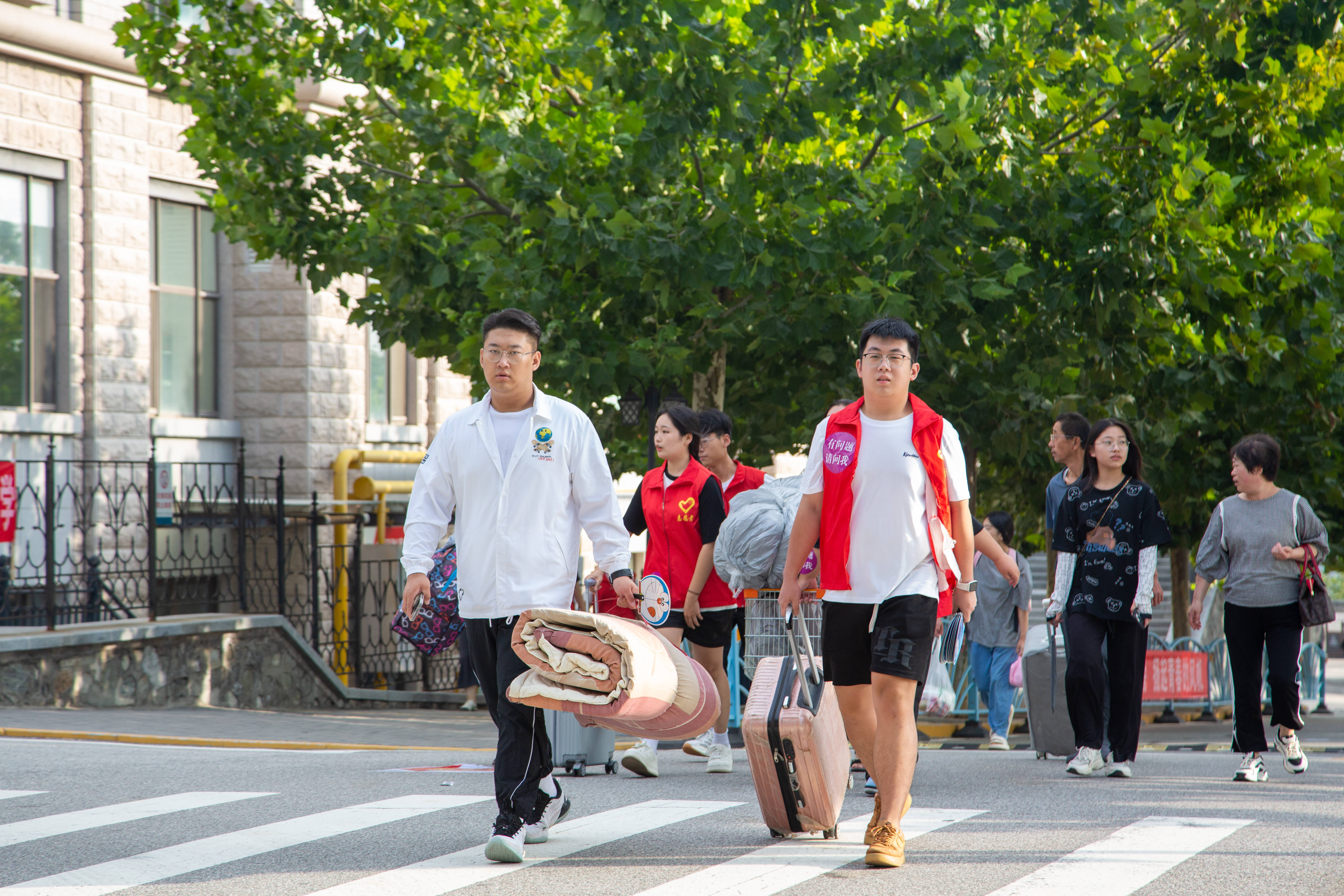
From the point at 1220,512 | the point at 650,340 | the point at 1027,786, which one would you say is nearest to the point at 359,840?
the point at 1027,786

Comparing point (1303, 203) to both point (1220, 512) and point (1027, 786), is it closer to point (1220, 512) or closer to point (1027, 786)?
point (1220, 512)

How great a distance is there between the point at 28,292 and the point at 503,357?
1206cm

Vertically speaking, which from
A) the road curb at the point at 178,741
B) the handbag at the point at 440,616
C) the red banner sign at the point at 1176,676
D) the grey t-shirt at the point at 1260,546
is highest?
the grey t-shirt at the point at 1260,546

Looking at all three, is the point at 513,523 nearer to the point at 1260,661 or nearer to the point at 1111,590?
the point at 1111,590

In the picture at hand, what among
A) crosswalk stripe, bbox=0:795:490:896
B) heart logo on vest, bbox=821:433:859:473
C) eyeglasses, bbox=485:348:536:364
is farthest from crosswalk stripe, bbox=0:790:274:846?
heart logo on vest, bbox=821:433:859:473

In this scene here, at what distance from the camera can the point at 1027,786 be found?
7672 millimetres

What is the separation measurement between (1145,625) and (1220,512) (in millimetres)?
886

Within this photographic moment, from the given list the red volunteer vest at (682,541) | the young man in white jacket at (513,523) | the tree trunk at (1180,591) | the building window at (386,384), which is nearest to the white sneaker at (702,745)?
the red volunteer vest at (682,541)


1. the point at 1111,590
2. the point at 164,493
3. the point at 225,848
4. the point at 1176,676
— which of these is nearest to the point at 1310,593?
the point at 1111,590

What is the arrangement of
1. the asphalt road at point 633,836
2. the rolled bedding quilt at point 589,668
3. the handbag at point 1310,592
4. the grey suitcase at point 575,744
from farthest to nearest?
the handbag at point 1310,592, the grey suitcase at point 575,744, the rolled bedding quilt at point 589,668, the asphalt road at point 633,836

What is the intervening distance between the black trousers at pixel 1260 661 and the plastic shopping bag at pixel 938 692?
5.09 ft

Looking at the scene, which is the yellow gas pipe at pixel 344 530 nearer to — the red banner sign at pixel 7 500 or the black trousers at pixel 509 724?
the red banner sign at pixel 7 500

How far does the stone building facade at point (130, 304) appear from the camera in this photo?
15.9 metres

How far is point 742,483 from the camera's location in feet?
28.0
